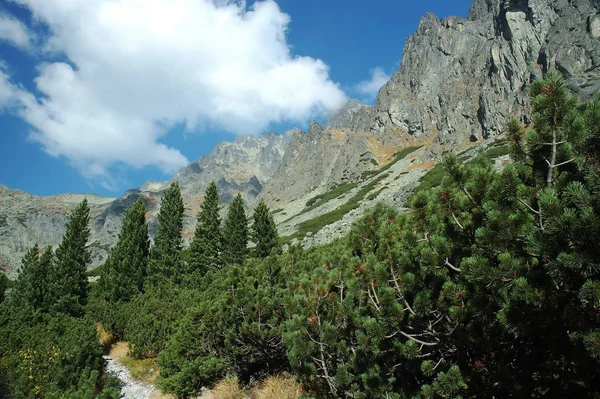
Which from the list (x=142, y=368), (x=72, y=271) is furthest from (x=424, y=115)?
(x=142, y=368)

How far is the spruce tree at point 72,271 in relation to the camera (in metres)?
30.3

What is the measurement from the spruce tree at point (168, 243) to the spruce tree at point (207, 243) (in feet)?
6.99

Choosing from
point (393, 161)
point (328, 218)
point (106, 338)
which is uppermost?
point (393, 161)

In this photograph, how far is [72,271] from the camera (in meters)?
33.4

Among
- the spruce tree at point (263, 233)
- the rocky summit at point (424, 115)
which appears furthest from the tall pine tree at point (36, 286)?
the rocky summit at point (424, 115)

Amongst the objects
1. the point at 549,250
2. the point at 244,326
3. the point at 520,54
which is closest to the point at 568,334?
A: the point at 549,250

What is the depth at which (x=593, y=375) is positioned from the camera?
4.09m

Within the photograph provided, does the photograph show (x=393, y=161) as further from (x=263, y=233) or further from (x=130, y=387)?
(x=130, y=387)

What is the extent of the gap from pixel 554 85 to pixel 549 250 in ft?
6.43

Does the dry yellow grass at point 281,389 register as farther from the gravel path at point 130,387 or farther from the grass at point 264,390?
the gravel path at point 130,387

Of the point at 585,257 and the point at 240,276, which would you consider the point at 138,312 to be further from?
the point at 585,257

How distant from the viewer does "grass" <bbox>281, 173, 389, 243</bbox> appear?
58.1m

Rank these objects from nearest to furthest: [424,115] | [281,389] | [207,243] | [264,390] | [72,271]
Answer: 1. [281,389]
2. [264,390]
3. [72,271]
4. [207,243]
5. [424,115]

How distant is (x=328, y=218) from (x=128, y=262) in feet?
116
